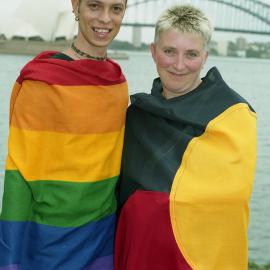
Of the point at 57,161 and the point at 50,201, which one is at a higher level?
the point at 57,161

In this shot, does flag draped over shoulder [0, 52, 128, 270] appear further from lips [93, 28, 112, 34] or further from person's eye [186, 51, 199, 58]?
person's eye [186, 51, 199, 58]

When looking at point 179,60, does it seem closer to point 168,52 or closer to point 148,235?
point 168,52

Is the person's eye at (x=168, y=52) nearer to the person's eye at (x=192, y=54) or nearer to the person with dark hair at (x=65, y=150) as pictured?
the person's eye at (x=192, y=54)

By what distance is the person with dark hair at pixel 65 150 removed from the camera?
7.32ft

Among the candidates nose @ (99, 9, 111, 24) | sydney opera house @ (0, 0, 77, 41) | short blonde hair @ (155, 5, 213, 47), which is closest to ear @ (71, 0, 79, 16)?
nose @ (99, 9, 111, 24)

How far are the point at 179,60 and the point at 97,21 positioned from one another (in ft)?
1.12

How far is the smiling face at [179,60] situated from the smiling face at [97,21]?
191 mm

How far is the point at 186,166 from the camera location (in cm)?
225

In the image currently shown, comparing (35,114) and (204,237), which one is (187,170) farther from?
(35,114)

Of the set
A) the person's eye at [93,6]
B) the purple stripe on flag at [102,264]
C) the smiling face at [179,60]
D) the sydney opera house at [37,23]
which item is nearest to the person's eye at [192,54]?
the smiling face at [179,60]

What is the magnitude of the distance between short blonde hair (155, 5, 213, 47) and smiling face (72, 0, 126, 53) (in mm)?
162

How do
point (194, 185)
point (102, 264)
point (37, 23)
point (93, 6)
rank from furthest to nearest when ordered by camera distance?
point (37, 23), point (102, 264), point (93, 6), point (194, 185)

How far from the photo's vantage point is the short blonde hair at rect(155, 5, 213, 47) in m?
2.33

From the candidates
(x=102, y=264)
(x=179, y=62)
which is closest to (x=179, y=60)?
(x=179, y=62)
